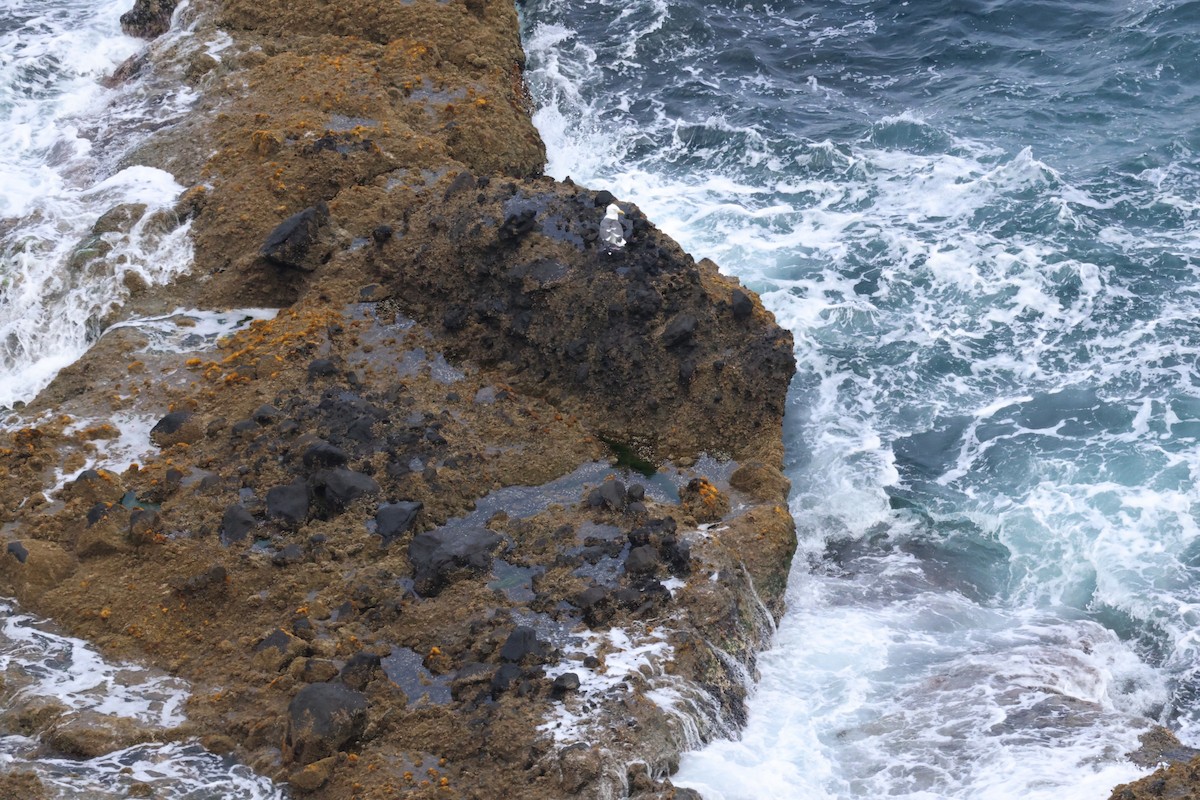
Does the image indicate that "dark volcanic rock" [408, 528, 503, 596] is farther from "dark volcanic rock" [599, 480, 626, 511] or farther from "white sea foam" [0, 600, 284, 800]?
"white sea foam" [0, 600, 284, 800]

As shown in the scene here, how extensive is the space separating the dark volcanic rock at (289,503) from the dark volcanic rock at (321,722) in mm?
2351

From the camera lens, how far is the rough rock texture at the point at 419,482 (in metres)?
11.3

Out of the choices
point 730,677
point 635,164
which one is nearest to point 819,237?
point 635,164

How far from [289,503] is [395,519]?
1198mm

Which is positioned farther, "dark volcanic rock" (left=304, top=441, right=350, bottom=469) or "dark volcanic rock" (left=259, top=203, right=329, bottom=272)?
"dark volcanic rock" (left=259, top=203, right=329, bottom=272)

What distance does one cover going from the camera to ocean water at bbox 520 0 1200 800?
1242 cm

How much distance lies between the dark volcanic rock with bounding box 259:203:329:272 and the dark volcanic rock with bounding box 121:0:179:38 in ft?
27.3

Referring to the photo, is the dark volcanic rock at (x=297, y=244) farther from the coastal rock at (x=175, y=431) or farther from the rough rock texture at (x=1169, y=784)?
the rough rock texture at (x=1169, y=784)

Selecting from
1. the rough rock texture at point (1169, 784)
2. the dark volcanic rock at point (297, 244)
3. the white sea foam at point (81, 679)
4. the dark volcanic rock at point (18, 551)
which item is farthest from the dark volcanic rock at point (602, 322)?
the rough rock texture at point (1169, 784)

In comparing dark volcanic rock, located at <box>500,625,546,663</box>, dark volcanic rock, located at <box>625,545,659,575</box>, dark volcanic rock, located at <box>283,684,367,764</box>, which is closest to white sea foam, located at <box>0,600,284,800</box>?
dark volcanic rock, located at <box>283,684,367,764</box>

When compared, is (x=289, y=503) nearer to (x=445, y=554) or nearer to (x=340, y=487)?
(x=340, y=487)

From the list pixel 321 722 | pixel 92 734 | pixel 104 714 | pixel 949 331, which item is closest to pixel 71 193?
pixel 104 714

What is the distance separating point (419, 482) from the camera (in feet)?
44.1

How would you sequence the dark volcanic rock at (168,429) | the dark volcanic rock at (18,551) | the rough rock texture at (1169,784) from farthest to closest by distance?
the dark volcanic rock at (168,429), the dark volcanic rock at (18,551), the rough rock texture at (1169,784)
